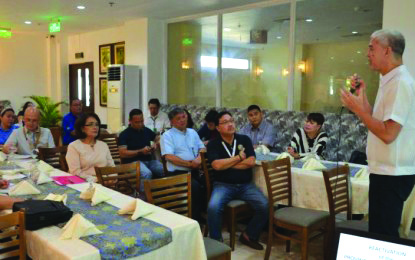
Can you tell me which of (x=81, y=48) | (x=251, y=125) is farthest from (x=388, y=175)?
(x=81, y=48)

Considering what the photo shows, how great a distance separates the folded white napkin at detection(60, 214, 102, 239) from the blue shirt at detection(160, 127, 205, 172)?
235 cm

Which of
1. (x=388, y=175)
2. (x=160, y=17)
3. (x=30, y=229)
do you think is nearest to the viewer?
(x=388, y=175)

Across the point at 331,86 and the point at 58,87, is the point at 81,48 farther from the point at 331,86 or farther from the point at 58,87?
the point at 331,86

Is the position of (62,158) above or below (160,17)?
below

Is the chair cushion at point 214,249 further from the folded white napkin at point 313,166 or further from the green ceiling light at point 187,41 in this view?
the green ceiling light at point 187,41

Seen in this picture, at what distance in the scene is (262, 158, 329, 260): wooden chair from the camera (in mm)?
3039

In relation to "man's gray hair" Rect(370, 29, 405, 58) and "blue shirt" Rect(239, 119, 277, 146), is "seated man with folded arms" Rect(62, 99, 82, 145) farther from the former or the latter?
"man's gray hair" Rect(370, 29, 405, 58)

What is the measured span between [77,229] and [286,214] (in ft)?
6.22

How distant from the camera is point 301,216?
124 inches

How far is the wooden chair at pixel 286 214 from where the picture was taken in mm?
3039

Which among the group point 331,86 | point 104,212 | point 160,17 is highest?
point 160,17

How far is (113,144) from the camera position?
5289 mm

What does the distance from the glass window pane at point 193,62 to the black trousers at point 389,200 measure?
624cm

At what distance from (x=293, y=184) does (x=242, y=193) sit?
47 centimetres
